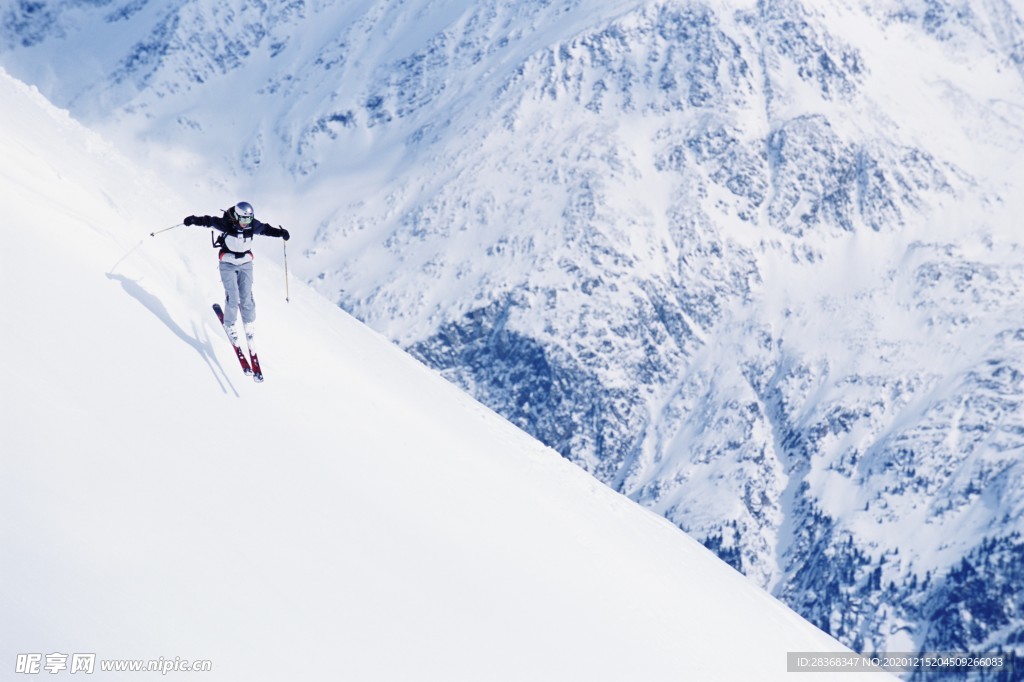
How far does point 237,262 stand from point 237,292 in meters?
0.50

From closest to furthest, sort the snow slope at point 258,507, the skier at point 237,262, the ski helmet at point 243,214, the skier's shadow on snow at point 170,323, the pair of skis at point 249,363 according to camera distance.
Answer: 1. the snow slope at point 258,507
2. the skier's shadow on snow at point 170,323
3. the ski helmet at point 243,214
4. the skier at point 237,262
5. the pair of skis at point 249,363

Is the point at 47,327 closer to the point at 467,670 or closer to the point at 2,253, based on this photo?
the point at 2,253

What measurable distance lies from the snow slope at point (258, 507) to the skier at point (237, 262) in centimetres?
45

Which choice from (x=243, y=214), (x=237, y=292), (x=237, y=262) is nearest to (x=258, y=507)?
(x=237, y=292)

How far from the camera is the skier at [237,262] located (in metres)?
18.6

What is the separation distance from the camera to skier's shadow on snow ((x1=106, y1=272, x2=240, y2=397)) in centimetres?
1808

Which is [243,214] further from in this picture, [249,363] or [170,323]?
[249,363]

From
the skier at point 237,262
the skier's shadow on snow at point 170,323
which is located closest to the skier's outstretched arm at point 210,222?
the skier at point 237,262

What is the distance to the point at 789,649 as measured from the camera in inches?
1091

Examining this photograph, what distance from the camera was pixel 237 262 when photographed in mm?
19031

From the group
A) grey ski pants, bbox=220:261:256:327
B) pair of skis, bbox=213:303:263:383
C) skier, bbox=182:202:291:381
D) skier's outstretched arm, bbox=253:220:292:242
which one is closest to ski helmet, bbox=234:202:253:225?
skier, bbox=182:202:291:381

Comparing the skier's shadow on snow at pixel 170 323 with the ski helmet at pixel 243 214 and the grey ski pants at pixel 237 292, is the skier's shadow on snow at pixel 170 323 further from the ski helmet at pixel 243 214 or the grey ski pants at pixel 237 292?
the ski helmet at pixel 243 214

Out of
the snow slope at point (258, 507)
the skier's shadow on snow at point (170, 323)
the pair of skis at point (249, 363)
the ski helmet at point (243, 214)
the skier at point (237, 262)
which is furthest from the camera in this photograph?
the pair of skis at point (249, 363)

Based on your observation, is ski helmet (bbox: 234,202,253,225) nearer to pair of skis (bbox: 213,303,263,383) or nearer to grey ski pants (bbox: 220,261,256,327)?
grey ski pants (bbox: 220,261,256,327)
